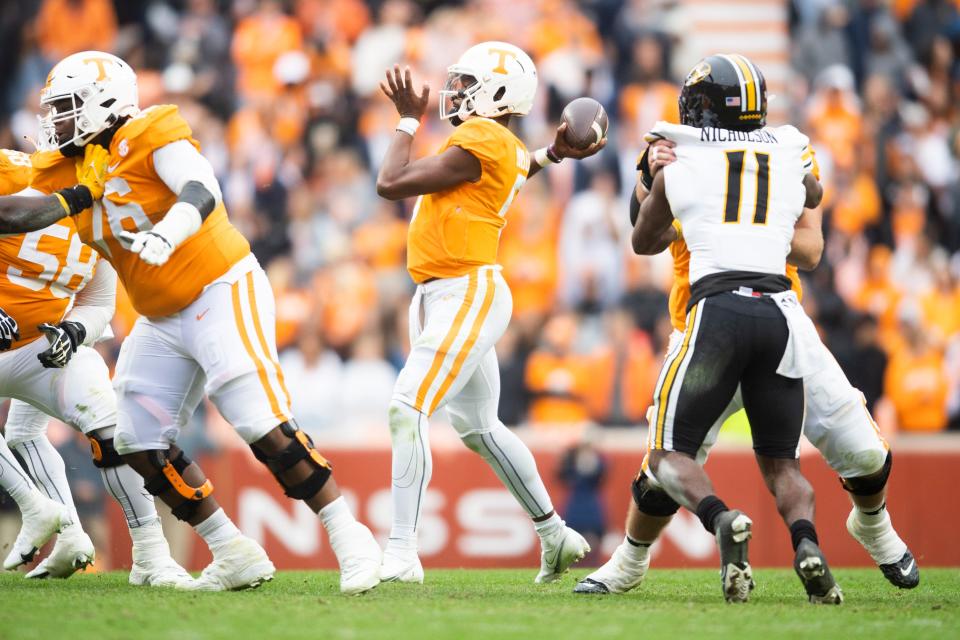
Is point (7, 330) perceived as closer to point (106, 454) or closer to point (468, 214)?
point (106, 454)

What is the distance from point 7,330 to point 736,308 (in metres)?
3.30

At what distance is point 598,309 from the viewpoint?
12.1 meters

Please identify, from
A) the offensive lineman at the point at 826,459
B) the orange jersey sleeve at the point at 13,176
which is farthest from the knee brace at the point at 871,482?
the orange jersey sleeve at the point at 13,176

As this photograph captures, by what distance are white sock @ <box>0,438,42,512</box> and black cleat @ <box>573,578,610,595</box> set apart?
105 inches

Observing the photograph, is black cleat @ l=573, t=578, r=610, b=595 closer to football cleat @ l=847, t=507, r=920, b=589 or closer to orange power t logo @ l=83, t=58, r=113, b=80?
football cleat @ l=847, t=507, r=920, b=589

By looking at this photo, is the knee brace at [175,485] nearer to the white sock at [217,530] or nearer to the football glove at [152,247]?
the white sock at [217,530]

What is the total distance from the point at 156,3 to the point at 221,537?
1045 cm

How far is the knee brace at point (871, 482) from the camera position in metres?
5.92

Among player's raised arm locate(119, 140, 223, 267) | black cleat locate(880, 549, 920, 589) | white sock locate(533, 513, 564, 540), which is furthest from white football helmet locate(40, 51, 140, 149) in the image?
black cleat locate(880, 549, 920, 589)

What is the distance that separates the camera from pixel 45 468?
720 centimetres

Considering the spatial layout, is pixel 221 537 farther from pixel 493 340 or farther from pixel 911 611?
pixel 911 611

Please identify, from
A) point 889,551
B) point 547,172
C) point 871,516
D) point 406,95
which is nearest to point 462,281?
point 406,95

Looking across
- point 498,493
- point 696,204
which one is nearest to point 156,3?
point 498,493

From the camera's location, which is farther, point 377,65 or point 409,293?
point 377,65
